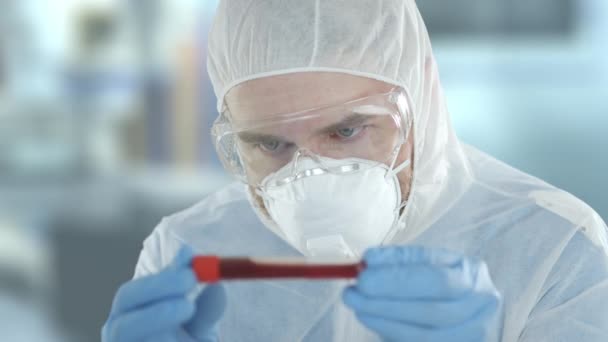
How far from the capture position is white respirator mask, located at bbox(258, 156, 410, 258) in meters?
1.34

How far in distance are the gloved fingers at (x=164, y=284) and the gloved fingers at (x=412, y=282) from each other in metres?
0.24

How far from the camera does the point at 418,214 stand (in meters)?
1.51

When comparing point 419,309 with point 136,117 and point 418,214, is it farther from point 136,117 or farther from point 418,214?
point 136,117

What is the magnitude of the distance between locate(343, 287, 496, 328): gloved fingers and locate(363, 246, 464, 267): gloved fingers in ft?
0.17

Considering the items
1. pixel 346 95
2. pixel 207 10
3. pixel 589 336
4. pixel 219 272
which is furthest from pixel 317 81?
pixel 207 10

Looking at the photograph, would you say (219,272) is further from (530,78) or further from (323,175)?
(530,78)

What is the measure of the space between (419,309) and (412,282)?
0.04 metres

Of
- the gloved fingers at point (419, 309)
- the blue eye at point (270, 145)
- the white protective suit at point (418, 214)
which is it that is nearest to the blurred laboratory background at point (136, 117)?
the white protective suit at point (418, 214)

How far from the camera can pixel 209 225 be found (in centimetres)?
171

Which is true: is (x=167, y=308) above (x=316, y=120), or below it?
below

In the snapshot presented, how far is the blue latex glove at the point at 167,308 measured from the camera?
1104 millimetres

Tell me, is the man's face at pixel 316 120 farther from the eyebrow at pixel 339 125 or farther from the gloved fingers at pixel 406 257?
the gloved fingers at pixel 406 257

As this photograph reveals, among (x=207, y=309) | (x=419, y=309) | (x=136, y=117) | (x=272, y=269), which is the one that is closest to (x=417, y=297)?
(x=419, y=309)

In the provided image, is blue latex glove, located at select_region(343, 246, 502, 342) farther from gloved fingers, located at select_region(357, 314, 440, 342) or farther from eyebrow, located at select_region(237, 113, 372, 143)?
eyebrow, located at select_region(237, 113, 372, 143)
